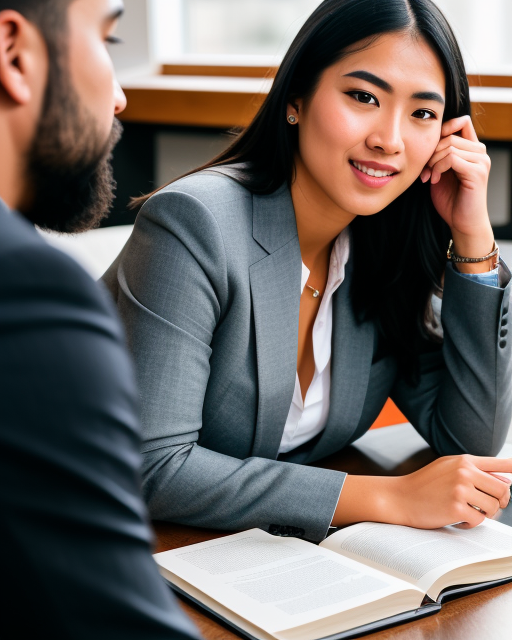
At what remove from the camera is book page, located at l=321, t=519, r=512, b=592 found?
99 centimetres

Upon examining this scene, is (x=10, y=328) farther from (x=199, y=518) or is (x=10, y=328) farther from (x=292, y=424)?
(x=292, y=424)

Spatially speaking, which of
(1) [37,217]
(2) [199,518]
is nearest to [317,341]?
(2) [199,518]

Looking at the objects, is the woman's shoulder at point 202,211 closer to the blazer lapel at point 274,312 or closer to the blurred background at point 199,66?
the blazer lapel at point 274,312

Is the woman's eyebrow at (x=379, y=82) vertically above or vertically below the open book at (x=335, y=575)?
above

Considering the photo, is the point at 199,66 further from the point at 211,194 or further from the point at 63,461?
the point at 63,461

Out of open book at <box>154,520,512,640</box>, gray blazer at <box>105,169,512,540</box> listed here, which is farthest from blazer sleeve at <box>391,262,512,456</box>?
open book at <box>154,520,512,640</box>

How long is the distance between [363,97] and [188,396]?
559 millimetres

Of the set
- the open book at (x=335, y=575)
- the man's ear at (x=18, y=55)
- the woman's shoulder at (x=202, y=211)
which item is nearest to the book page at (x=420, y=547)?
the open book at (x=335, y=575)

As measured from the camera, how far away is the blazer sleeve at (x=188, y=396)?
1.14 m

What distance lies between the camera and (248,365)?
1.30m

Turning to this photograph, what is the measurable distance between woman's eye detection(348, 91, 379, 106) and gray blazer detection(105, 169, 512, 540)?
0.63 feet

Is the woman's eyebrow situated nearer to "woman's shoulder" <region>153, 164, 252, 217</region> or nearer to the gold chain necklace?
"woman's shoulder" <region>153, 164, 252, 217</region>

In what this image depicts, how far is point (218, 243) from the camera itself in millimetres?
1248

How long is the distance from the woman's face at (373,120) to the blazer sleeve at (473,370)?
239mm
